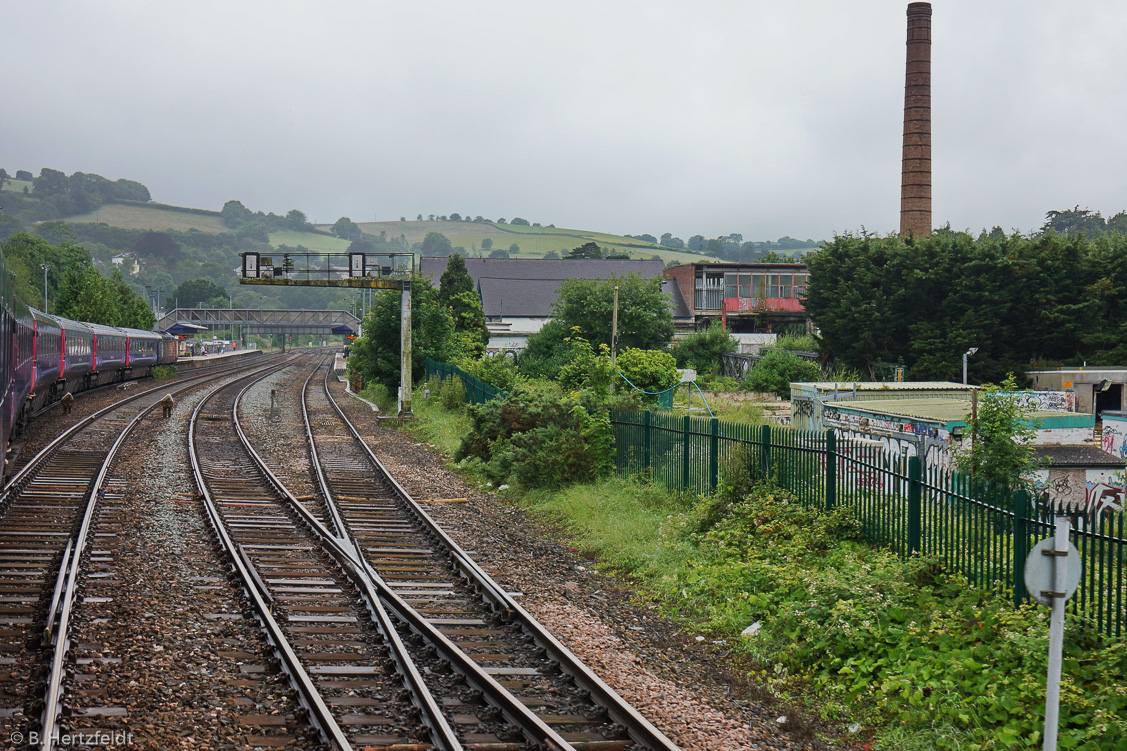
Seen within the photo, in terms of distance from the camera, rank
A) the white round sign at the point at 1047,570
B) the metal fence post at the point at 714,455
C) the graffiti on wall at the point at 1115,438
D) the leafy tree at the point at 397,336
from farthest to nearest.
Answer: the leafy tree at the point at 397,336
the graffiti on wall at the point at 1115,438
the metal fence post at the point at 714,455
the white round sign at the point at 1047,570

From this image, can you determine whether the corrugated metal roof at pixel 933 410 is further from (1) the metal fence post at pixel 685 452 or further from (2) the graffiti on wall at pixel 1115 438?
(1) the metal fence post at pixel 685 452

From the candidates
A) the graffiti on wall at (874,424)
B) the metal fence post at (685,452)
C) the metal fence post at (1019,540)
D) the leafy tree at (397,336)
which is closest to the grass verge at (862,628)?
the metal fence post at (1019,540)

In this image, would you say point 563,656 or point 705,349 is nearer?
point 563,656

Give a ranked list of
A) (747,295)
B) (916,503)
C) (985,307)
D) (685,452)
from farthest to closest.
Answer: (747,295) < (985,307) < (685,452) < (916,503)

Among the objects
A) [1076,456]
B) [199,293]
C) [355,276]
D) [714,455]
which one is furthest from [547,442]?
[199,293]

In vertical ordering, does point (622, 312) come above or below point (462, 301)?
below

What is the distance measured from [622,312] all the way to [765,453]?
3678cm

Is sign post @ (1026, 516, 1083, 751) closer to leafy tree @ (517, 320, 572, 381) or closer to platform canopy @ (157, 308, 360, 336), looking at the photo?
leafy tree @ (517, 320, 572, 381)

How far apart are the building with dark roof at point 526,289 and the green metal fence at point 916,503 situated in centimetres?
4748

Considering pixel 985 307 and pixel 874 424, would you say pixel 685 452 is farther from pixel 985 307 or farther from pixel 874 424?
pixel 985 307

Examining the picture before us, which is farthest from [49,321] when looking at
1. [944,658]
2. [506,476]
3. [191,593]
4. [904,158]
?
[904,158]

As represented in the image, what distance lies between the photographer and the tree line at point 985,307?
43.0 meters

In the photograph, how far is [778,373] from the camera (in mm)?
44125

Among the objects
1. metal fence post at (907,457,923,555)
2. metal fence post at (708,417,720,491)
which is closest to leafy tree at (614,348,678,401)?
metal fence post at (708,417,720,491)
